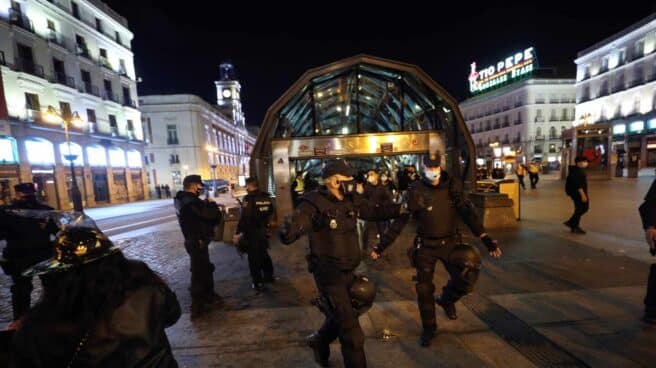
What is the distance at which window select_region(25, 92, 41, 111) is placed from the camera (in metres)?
20.2

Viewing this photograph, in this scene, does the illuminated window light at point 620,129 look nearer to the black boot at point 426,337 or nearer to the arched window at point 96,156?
the black boot at point 426,337

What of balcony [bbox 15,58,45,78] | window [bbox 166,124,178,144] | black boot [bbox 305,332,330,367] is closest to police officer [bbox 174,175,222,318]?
black boot [bbox 305,332,330,367]

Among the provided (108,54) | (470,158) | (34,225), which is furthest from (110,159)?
(470,158)

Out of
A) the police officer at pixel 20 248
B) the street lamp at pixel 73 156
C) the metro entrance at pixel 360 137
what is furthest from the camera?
the street lamp at pixel 73 156

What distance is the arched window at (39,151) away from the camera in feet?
65.8

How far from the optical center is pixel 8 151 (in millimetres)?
18594

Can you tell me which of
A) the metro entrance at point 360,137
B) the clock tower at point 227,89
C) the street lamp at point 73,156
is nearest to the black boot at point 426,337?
the metro entrance at point 360,137

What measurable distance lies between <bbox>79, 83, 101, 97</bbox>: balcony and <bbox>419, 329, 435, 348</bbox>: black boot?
3253 centimetres

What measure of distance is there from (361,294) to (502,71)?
60.6 m

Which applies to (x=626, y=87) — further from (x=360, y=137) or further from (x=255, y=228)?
(x=255, y=228)

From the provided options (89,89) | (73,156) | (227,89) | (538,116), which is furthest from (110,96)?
(538,116)

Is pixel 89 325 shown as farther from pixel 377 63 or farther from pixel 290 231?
pixel 377 63

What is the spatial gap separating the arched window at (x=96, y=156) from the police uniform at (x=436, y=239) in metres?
30.6

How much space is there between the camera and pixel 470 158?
9031 mm
